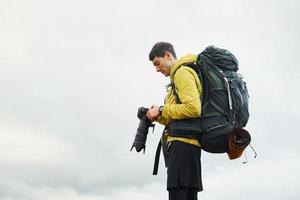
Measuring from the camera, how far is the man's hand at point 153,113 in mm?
6258

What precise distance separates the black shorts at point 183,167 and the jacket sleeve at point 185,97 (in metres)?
0.38

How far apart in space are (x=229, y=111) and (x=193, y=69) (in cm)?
71

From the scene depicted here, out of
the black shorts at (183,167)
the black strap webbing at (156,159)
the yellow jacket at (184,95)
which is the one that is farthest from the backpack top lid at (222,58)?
the black strap webbing at (156,159)

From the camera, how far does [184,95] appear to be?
5.85 meters

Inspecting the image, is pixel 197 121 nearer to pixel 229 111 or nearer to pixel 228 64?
pixel 229 111

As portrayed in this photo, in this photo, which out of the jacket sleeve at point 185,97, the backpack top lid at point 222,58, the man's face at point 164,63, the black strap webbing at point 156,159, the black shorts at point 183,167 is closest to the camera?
the jacket sleeve at point 185,97

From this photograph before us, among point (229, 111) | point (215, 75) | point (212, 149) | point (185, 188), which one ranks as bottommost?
point (185, 188)

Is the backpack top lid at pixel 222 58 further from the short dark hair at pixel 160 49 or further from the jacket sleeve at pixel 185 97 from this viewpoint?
the short dark hair at pixel 160 49

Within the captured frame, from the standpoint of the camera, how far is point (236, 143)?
591 centimetres

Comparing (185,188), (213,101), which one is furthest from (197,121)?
(185,188)

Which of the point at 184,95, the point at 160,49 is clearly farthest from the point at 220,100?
the point at 160,49

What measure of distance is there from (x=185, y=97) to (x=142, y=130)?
0.96 m

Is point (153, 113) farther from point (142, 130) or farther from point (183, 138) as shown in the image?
point (183, 138)

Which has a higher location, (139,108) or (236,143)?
(139,108)
